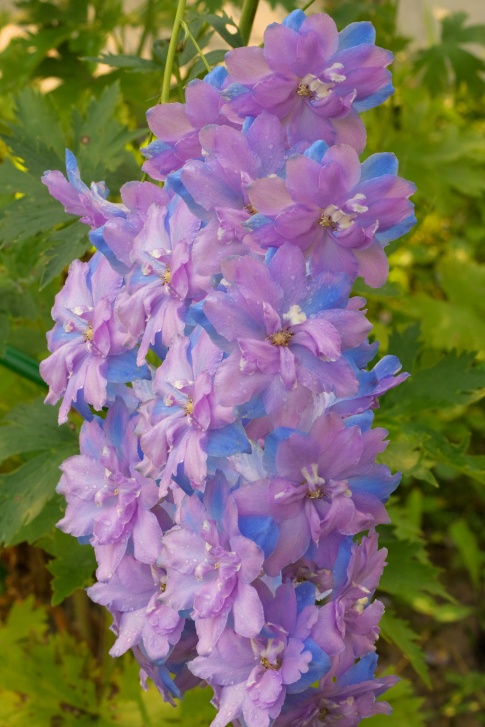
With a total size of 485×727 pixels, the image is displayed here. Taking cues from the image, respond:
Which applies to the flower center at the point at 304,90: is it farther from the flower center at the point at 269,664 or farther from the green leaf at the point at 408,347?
the green leaf at the point at 408,347

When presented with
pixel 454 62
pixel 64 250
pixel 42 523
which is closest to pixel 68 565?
pixel 42 523

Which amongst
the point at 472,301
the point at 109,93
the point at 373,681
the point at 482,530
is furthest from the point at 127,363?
the point at 482,530

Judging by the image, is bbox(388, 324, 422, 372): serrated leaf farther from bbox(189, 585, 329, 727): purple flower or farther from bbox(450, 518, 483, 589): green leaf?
bbox(450, 518, 483, 589): green leaf

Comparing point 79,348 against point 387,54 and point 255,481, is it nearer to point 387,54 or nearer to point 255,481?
point 255,481

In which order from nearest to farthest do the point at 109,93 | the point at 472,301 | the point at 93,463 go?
the point at 93,463 < the point at 109,93 < the point at 472,301

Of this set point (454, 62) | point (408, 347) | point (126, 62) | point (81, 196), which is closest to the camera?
point (81, 196)

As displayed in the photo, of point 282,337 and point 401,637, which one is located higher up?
point 282,337

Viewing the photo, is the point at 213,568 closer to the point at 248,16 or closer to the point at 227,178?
the point at 227,178
